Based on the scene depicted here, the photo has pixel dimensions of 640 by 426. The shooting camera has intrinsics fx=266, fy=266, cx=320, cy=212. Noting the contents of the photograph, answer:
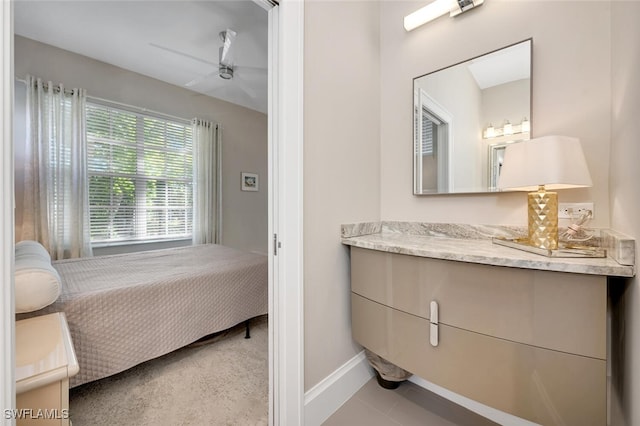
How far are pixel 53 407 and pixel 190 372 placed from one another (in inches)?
Result: 42.1

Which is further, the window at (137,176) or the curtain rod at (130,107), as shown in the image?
the window at (137,176)

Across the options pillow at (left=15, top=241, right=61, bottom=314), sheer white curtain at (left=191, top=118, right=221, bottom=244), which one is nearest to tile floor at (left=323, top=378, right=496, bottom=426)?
pillow at (left=15, top=241, right=61, bottom=314)

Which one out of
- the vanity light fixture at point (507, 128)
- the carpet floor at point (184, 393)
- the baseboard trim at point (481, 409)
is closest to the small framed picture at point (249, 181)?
the carpet floor at point (184, 393)

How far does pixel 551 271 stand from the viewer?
885 mm

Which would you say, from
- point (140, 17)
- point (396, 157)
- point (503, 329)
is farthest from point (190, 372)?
point (140, 17)

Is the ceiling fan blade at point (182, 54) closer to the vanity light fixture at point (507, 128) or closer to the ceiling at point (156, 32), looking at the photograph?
the ceiling at point (156, 32)

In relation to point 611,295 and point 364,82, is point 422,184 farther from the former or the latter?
point 611,295

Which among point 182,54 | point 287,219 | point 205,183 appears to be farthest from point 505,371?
point 205,183

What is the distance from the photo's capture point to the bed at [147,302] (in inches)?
59.3

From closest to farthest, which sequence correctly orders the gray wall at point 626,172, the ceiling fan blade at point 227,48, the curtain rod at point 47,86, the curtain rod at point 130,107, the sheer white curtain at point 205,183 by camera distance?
the gray wall at point 626,172, the ceiling fan blade at point 227,48, the curtain rod at point 47,86, the curtain rod at point 130,107, the sheer white curtain at point 205,183

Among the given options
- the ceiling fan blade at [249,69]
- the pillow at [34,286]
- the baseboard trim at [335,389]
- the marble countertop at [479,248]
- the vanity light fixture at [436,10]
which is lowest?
the baseboard trim at [335,389]

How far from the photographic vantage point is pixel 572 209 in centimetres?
122

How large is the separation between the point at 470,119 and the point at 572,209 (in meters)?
0.67

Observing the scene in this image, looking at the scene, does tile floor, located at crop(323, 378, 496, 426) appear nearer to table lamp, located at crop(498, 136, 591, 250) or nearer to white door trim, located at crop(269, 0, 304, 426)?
white door trim, located at crop(269, 0, 304, 426)
